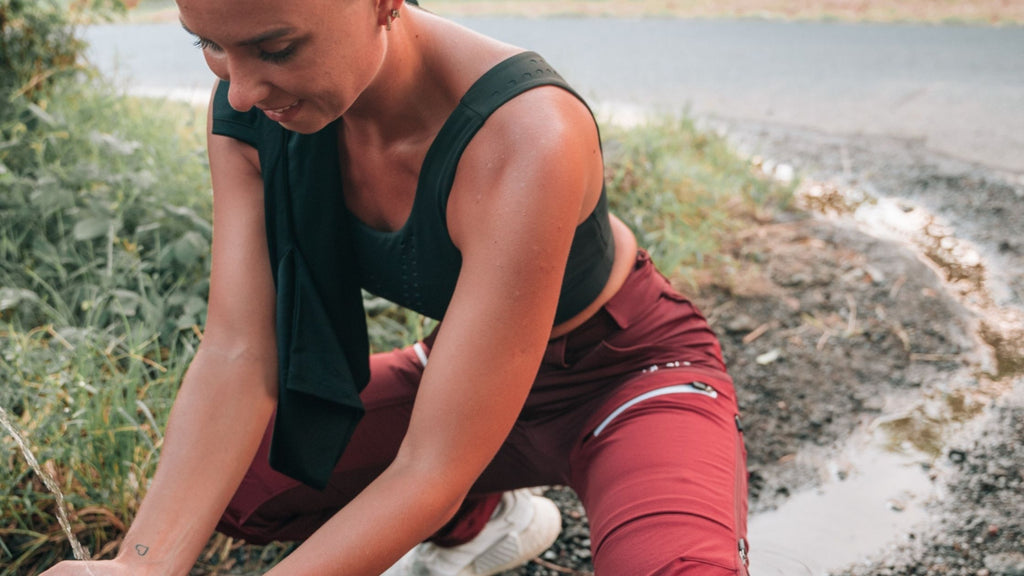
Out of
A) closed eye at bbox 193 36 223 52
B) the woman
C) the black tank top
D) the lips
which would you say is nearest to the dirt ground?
the woman

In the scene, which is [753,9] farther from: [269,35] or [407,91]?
[269,35]

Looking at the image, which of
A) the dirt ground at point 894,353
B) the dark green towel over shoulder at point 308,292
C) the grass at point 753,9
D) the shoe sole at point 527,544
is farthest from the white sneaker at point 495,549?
the grass at point 753,9

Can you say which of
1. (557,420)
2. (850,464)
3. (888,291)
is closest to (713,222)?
(888,291)

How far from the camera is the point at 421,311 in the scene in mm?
1621

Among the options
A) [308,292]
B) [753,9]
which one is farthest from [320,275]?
[753,9]

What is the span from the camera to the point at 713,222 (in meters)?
3.44

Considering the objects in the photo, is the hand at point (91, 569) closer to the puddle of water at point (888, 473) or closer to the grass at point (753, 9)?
the puddle of water at point (888, 473)

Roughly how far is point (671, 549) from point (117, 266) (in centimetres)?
187

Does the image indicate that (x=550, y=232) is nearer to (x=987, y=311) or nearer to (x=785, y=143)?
(x=987, y=311)

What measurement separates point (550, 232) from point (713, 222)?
2.23 metres

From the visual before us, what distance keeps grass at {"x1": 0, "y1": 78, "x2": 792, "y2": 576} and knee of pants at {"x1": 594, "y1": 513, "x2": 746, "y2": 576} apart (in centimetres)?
90

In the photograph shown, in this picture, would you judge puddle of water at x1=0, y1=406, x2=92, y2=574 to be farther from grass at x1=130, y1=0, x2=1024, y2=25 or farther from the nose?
grass at x1=130, y1=0, x2=1024, y2=25

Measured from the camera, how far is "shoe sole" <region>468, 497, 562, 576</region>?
1.98 metres

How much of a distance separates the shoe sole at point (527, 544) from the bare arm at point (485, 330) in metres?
0.65
